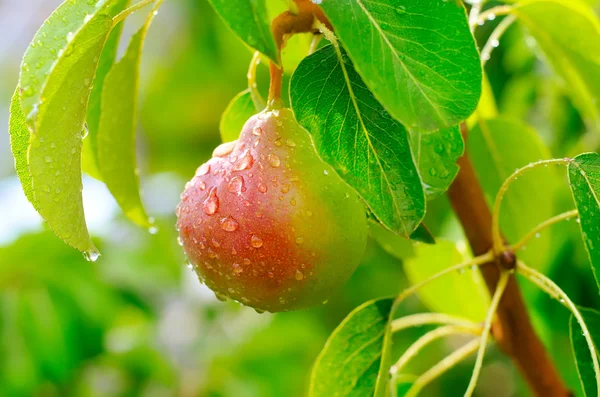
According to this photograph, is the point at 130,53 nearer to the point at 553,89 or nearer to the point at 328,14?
the point at 328,14

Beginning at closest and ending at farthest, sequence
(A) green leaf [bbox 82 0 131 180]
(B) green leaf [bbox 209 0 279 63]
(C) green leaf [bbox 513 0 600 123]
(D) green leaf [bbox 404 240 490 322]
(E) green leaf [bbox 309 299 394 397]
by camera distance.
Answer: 1. (B) green leaf [bbox 209 0 279 63]
2. (E) green leaf [bbox 309 299 394 397]
3. (A) green leaf [bbox 82 0 131 180]
4. (C) green leaf [bbox 513 0 600 123]
5. (D) green leaf [bbox 404 240 490 322]

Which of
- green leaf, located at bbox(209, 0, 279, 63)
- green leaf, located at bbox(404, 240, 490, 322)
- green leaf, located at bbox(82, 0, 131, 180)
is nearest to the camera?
green leaf, located at bbox(209, 0, 279, 63)

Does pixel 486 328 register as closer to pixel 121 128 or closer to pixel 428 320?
pixel 428 320

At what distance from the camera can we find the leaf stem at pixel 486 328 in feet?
2.22

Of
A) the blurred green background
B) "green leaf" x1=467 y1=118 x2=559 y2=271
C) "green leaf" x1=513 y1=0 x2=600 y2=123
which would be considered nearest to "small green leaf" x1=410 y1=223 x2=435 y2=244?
"green leaf" x1=467 y1=118 x2=559 y2=271

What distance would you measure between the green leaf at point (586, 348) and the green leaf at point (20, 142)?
534mm

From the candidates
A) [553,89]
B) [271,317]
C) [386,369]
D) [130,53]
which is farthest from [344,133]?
[271,317]

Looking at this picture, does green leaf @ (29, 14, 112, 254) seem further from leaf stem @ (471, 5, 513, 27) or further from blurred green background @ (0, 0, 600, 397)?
blurred green background @ (0, 0, 600, 397)

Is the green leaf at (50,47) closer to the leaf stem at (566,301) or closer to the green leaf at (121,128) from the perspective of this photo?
the green leaf at (121,128)

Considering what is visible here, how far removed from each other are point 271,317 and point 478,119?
1.19 m

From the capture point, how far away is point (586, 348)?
0.71 m

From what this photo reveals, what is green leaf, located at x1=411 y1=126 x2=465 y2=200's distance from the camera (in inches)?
24.2

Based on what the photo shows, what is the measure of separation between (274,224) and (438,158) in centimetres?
16

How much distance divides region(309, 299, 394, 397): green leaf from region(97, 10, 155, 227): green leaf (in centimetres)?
29
